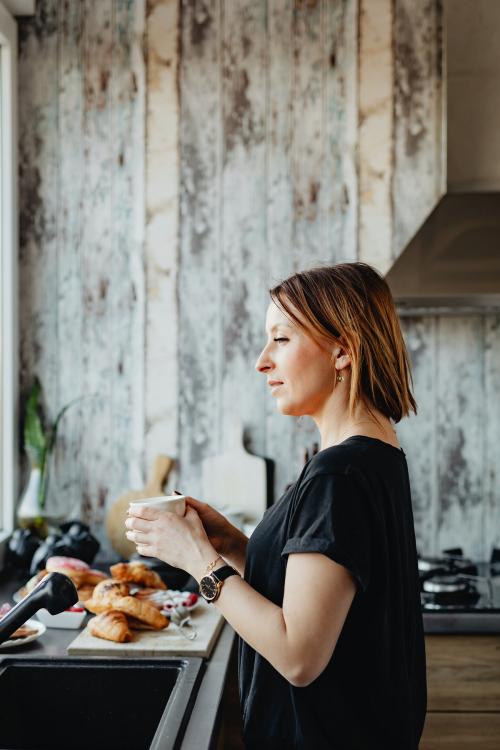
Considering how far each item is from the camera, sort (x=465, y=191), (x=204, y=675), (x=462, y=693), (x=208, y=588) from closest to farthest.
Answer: (x=208, y=588) → (x=204, y=675) → (x=462, y=693) → (x=465, y=191)

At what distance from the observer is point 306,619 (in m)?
1.00

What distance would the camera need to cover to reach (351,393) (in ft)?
3.75

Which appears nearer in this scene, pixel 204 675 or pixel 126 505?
pixel 204 675

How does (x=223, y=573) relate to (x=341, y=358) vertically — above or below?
below

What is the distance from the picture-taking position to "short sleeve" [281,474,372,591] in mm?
1008

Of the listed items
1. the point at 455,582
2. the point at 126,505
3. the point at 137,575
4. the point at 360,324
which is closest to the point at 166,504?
the point at 360,324

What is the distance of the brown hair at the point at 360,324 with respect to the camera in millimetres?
1134

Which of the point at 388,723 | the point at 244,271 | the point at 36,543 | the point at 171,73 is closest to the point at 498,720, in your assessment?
the point at 388,723

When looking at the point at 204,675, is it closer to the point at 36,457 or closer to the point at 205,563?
the point at 205,563

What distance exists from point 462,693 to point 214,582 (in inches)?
44.8

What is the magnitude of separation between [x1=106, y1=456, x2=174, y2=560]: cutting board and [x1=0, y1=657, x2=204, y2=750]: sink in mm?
950

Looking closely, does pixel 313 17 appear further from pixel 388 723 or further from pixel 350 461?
pixel 388 723

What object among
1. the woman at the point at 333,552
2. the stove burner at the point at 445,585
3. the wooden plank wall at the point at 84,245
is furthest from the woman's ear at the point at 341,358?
the wooden plank wall at the point at 84,245

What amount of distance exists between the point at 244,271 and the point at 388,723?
5.77ft
